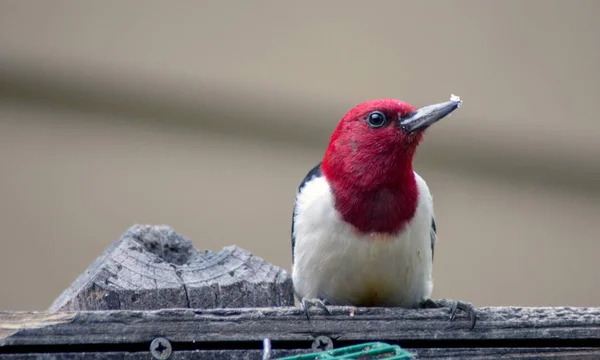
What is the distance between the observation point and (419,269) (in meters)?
4.81

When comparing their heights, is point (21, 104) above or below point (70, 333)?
above

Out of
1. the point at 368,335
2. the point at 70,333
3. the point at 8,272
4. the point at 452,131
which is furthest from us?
the point at 452,131

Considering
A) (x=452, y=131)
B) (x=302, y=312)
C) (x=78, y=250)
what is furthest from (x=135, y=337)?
(x=452, y=131)

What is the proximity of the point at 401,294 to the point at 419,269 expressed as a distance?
5.8 inches

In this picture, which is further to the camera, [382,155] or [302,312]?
[382,155]

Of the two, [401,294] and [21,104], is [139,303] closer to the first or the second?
[401,294]

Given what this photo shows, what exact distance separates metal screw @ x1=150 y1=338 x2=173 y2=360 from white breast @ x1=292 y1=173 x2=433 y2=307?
59.4 inches

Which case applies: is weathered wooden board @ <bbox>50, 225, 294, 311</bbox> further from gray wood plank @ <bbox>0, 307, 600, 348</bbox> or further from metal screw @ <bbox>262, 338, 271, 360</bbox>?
metal screw @ <bbox>262, 338, 271, 360</bbox>

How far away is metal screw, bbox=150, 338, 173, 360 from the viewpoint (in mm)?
3346

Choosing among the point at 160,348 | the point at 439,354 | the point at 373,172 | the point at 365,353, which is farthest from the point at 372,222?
the point at 160,348

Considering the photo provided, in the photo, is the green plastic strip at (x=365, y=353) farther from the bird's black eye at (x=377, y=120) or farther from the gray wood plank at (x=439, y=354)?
the bird's black eye at (x=377, y=120)

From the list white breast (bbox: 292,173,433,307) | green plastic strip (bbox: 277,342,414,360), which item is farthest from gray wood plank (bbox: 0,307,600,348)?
white breast (bbox: 292,173,433,307)

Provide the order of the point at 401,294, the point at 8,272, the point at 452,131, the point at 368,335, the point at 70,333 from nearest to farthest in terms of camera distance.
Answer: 1. the point at 70,333
2. the point at 368,335
3. the point at 401,294
4. the point at 8,272
5. the point at 452,131

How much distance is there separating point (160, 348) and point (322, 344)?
0.56m
